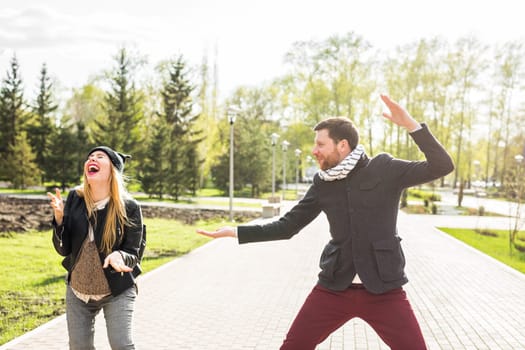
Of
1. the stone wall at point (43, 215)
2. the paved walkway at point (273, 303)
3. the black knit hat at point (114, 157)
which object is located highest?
the black knit hat at point (114, 157)

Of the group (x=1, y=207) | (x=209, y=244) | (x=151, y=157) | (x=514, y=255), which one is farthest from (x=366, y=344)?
(x=151, y=157)

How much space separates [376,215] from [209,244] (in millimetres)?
10970

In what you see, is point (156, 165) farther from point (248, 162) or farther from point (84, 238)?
point (84, 238)

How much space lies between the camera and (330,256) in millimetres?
3312

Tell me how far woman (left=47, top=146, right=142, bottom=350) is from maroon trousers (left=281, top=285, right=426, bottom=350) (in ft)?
3.32

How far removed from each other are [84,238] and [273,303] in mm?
4289

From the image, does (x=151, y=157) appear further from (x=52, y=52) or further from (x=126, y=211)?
(x=126, y=211)

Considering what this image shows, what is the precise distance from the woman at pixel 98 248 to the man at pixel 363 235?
1.03m

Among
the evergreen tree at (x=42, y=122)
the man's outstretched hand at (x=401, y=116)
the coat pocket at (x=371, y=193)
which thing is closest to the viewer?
the man's outstretched hand at (x=401, y=116)

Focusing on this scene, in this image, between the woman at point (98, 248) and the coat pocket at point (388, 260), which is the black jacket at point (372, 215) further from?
the woman at point (98, 248)

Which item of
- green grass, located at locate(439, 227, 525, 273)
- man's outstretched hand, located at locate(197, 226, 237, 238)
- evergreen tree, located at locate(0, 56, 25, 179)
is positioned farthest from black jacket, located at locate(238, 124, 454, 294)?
evergreen tree, located at locate(0, 56, 25, 179)

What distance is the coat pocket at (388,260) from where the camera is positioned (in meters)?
3.15

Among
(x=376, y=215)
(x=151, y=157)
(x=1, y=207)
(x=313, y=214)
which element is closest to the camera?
(x=376, y=215)

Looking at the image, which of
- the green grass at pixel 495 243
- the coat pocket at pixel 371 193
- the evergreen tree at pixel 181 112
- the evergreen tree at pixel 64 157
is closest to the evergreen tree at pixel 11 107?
the evergreen tree at pixel 64 157
